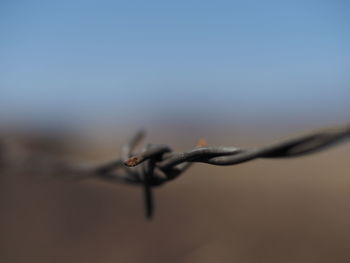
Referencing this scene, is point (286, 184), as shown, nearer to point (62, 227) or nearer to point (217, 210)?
point (217, 210)

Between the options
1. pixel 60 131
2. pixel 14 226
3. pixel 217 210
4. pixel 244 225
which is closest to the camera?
pixel 14 226

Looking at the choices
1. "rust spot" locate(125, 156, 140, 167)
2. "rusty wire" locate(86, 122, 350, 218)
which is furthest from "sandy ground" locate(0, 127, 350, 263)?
"rust spot" locate(125, 156, 140, 167)

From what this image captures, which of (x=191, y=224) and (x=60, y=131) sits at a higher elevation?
(x=60, y=131)

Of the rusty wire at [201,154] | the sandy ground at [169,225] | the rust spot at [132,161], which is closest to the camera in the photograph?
the rusty wire at [201,154]

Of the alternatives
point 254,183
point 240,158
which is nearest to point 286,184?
point 254,183

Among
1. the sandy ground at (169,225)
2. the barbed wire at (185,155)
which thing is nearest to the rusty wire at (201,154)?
the barbed wire at (185,155)

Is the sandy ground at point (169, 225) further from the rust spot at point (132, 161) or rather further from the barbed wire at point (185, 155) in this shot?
the rust spot at point (132, 161)

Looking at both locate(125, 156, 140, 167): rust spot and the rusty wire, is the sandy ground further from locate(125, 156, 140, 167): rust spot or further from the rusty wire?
locate(125, 156, 140, 167): rust spot
